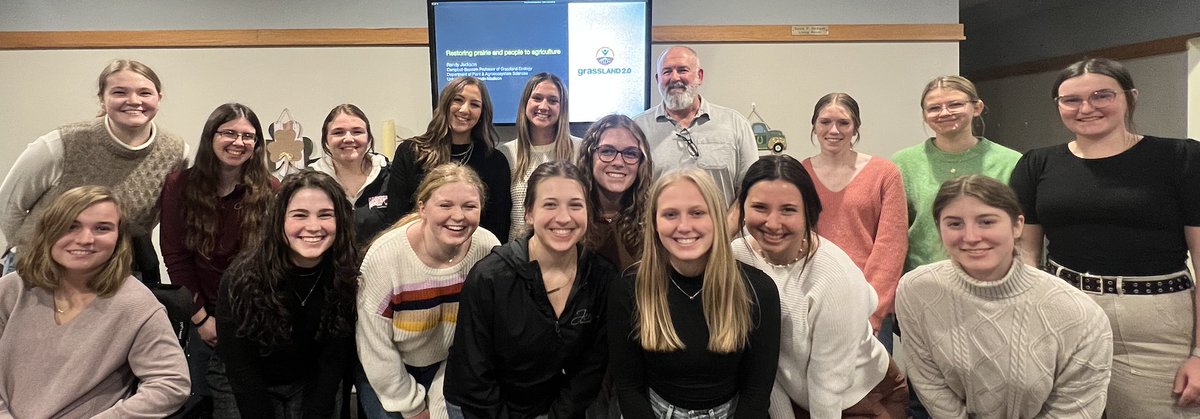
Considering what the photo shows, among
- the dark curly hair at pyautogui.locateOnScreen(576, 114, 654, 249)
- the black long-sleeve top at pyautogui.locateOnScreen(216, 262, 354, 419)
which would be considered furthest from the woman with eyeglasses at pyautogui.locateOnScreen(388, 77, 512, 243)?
the black long-sleeve top at pyautogui.locateOnScreen(216, 262, 354, 419)

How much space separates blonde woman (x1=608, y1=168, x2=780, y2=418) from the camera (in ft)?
6.40

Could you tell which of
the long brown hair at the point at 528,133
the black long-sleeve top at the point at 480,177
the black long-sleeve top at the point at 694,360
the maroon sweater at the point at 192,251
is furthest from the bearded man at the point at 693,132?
the maroon sweater at the point at 192,251

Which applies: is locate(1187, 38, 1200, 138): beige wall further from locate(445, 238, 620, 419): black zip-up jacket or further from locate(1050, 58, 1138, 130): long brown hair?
locate(445, 238, 620, 419): black zip-up jacket

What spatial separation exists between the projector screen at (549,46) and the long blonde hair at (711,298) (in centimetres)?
210

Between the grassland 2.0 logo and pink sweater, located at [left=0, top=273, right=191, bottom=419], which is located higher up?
the grassland 2.0 logo

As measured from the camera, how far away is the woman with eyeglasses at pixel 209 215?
99.6 inches

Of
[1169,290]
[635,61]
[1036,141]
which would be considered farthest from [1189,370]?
[1036,141]

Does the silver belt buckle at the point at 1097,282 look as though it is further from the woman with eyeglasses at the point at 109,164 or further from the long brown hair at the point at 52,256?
the woman with eyeglasses at the point at 109,164

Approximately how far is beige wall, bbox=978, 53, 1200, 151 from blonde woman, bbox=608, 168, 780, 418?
306 cm

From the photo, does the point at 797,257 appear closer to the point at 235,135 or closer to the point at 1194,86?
the point at 235,135

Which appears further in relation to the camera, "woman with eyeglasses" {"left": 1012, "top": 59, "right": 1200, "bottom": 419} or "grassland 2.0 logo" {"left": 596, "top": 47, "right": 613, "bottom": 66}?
"grassland 2.0 logo" {"left": 596, "top": 47, "right": 613, "bottom": 66}

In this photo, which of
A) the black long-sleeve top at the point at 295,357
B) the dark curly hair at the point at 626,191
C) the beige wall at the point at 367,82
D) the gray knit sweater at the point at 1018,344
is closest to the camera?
the gray knit sweater at the point at 1018,344

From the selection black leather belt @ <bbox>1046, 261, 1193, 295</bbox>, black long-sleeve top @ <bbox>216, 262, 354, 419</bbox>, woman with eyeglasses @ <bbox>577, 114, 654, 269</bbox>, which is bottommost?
black long-sleeve top @ <bbox>216, 262, 354, 419</bbox>

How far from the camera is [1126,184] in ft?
6.93
